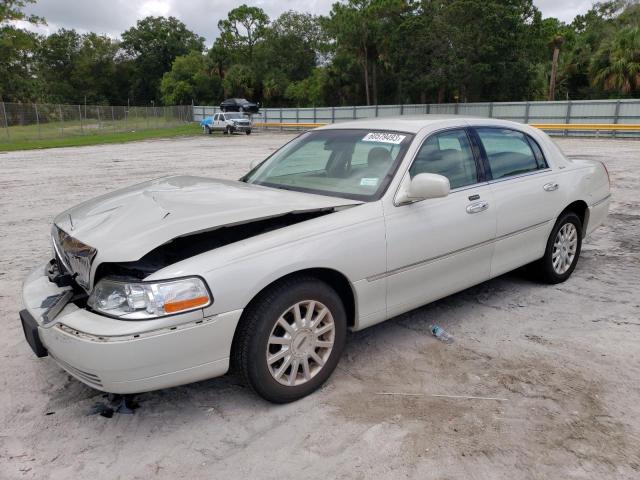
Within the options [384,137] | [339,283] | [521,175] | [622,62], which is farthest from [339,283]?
[622,62]

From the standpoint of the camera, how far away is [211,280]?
2.77 m

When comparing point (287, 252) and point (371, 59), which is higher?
point (371, 59)

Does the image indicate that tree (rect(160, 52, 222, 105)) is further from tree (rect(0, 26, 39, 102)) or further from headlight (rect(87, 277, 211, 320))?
headlight (rect(87, 277, 211, 320))

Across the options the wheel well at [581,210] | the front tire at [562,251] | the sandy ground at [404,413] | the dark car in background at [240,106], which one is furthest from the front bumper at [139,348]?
the dark car in background at [240,106]

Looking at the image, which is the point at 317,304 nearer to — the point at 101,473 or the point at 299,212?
the point at 299,212

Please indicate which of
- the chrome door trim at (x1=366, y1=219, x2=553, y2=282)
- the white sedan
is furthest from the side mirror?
the chrome door trim at (x1=366, y1=219, x2=553, y2=282)

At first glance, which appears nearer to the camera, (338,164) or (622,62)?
(338,164)

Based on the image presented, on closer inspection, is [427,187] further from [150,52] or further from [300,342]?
[150,52]

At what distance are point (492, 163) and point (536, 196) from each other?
552 millimetres

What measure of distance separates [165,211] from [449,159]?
2131mm

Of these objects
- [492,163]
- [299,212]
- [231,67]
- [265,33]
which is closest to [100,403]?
[299,212]

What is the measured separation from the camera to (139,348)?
264 cm

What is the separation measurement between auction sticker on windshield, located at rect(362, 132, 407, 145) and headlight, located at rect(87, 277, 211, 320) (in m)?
1.89

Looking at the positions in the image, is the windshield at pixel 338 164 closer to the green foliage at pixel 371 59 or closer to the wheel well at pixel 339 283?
the wheel well at pixel 339 283
